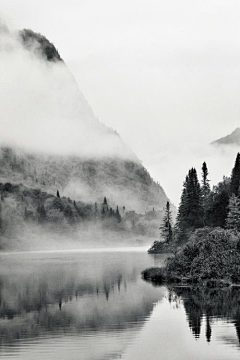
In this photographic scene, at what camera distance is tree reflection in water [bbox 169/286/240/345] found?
164ft

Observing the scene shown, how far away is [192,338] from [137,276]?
53927mm

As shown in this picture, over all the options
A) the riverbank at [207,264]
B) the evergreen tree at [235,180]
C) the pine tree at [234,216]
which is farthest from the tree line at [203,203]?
the riverbank at [207,264]

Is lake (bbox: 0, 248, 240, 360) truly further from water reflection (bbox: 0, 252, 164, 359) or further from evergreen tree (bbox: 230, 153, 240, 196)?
evergreen tree (bbox: 230, 153, 240, 196)

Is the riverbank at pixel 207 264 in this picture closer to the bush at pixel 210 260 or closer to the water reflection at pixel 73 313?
the bush at pixel 210 260

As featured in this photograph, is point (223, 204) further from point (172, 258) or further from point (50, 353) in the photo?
point (50, 353)

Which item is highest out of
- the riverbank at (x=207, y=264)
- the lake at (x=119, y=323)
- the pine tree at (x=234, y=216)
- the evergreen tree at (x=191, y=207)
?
the evergreen tree at (x=191, y=207)

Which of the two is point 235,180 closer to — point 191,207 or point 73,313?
point 191,207

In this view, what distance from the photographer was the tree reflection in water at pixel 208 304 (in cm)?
5003

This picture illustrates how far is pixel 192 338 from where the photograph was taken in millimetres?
43938

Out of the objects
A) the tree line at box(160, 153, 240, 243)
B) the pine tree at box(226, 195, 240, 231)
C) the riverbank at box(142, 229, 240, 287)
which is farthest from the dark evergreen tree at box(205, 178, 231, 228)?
the riverbank at box(142, 229, 240, 287)

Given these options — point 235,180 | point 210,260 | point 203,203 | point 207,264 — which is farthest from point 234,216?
point 203,203

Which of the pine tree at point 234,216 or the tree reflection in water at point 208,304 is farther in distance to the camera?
the pine tree at point 234,216

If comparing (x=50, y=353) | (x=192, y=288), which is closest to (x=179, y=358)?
(x=50, y=353)

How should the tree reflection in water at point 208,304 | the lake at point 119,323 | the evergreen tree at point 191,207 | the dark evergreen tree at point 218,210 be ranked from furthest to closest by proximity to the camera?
1. the evergreen tree at point 191,207
2. the dark evergreen tree at point 218,210
3. the tree reflection in water at point 208,304
4. the lake at point 119,323
